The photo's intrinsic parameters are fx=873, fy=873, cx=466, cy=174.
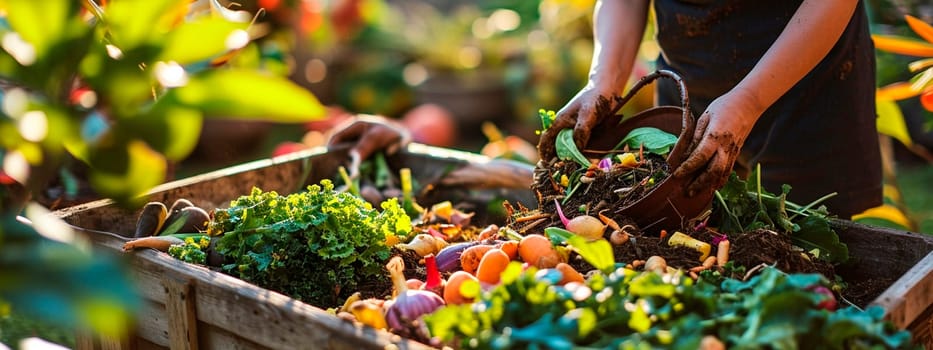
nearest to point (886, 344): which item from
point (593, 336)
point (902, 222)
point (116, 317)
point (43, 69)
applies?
point (593, 336)

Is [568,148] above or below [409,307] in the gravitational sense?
above

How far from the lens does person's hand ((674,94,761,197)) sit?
163 centimetres

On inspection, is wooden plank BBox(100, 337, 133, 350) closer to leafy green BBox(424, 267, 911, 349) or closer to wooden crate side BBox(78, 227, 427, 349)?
wooden crate side BBox(78, 227, 427, 349)

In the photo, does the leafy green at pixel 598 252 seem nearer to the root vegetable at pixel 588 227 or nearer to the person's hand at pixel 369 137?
the root vegetable at pixel 588 227

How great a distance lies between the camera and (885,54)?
10.3ft

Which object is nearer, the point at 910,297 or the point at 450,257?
the point at 910,297

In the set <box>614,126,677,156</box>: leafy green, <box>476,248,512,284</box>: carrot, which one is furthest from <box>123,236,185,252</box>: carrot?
<box>614,126,677,156</box>: leafy green

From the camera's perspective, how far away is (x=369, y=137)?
2717 millimetres

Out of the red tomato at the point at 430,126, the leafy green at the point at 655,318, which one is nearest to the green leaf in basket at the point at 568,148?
the leafy green at the point at 655,318

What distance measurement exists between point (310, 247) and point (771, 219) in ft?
3.15

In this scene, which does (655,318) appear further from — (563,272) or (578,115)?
(578,115)

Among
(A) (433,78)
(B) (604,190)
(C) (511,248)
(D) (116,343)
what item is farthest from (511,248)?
(A) (433,78)

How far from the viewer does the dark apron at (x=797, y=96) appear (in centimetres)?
223

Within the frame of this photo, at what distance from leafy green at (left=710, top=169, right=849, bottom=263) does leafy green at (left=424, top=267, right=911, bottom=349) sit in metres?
0.44
